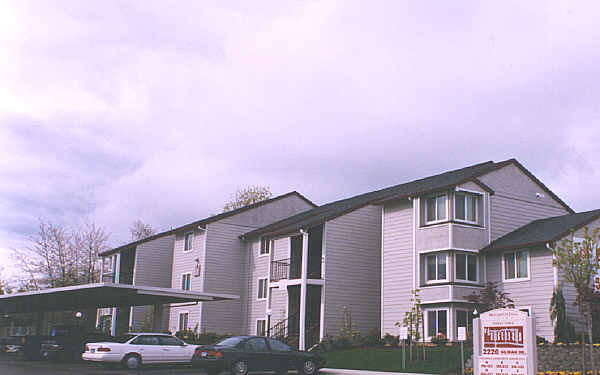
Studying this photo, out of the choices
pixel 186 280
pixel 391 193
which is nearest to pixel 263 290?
pixel 186 280

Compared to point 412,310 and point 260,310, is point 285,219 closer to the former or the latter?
point 260,310

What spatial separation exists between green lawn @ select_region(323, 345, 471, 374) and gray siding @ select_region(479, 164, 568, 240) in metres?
6.98

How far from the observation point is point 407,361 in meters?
26.2

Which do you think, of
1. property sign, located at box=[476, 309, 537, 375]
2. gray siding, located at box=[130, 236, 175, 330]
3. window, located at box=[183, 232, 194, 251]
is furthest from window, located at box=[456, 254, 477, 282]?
gray siding, located at box=[130, 236, 175, 330]

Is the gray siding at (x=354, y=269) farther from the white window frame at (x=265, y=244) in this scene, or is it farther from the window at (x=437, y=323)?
the white window frame at (x=265, y=244)

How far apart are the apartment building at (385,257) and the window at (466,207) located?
44mm

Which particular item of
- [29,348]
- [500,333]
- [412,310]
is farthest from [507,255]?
[29,348]

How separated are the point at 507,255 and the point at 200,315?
18.6m

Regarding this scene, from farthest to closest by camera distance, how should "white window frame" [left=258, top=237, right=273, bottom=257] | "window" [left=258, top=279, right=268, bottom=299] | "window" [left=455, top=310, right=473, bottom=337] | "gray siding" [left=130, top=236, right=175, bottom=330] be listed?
"gray siding" [left=130, top=236, right=175, bottom=330] < "white window frame" [left=258, top=237, right=273, bottom=257] < "window" [left=258, top=279, right=268, bottom=299] < "window" [left=455, top=310, right=473, bottom=337]

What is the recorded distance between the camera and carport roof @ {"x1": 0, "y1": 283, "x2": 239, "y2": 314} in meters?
28.5

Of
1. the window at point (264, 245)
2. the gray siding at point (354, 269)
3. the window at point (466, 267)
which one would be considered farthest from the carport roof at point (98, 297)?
the window at point (466, 267)

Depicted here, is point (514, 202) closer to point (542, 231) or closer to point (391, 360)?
point (542, 231)

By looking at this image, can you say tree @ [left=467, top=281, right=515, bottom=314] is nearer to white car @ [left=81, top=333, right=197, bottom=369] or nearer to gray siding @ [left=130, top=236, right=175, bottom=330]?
white car @ [left=81, top=333, right=197, bottom=369]

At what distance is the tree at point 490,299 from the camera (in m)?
28.4
